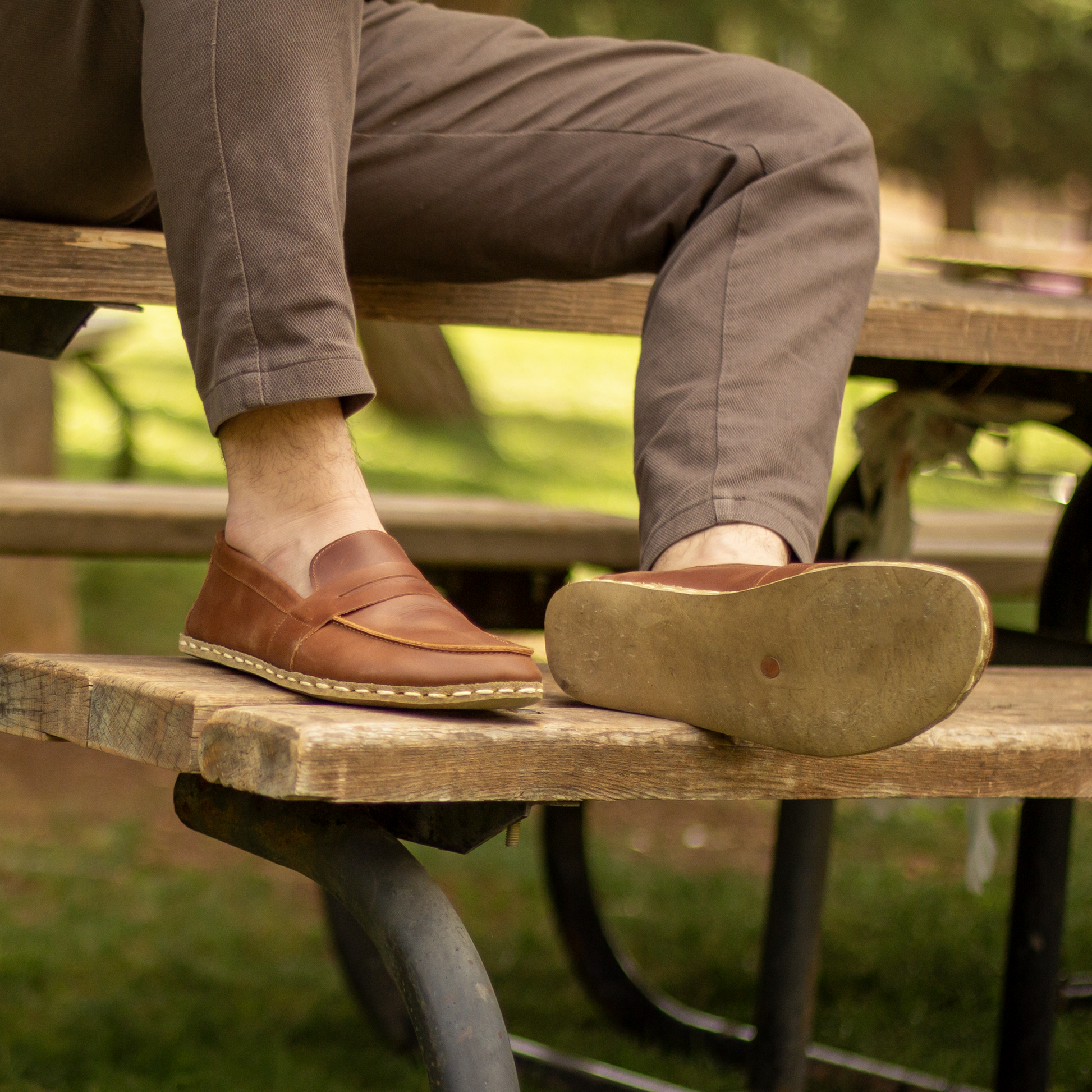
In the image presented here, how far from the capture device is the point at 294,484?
1.04 meters

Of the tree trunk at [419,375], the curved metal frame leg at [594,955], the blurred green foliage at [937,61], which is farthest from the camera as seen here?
the blurred green foliage at [937,61]

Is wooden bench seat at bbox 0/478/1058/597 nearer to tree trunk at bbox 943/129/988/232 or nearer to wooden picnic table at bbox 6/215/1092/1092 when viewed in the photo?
wooden picnic table at bbox 6/215/1092/1092

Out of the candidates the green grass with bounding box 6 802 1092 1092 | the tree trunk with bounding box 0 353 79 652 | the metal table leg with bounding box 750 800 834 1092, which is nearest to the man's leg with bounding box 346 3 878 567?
the metal table leg with bounding box 750 800 834 1092

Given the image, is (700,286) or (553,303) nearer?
(700,286)

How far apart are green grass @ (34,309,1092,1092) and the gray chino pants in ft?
4.24

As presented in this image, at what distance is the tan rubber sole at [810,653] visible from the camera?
2.76 ft

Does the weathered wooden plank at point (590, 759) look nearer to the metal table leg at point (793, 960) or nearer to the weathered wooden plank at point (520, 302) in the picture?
the weathered wooden plank at point (520, 302)

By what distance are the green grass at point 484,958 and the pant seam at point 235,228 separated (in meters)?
1.35

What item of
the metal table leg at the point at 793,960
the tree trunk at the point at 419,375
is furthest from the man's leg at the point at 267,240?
the tree trunk at the point at 419,375

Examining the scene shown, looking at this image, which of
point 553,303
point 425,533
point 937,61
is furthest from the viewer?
point 937,61

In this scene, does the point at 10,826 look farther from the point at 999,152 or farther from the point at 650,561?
the point at 999,152

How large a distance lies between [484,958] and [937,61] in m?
10.8

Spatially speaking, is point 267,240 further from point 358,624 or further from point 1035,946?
point 1035,946

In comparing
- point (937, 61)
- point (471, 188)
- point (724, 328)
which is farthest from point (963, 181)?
point (724, 328)
